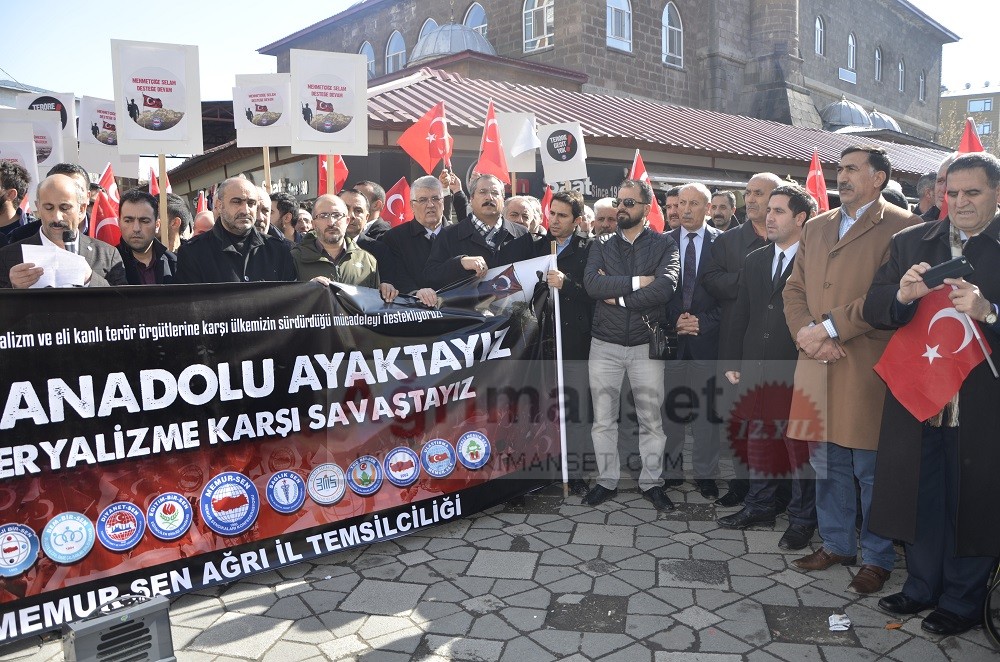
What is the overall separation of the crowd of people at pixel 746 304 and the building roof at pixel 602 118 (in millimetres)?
7932

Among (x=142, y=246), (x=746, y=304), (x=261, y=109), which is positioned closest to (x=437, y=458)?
(x=746, y=304)

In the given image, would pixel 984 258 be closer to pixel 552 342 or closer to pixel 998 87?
pixel 552 342

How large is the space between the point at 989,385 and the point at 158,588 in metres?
4.12

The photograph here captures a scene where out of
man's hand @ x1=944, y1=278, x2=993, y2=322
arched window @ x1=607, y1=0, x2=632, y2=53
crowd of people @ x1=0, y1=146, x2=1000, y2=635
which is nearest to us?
man's hand @ x1=944, y1=278, x2=993, y2=322

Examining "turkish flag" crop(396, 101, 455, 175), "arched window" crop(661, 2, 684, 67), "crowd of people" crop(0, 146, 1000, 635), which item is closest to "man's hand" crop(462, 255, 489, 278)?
"crowd of people" crop(0, 146, 1000, 635)

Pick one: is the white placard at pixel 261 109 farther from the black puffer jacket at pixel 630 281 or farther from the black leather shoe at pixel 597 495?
the black leather shoe at pixel 597 495

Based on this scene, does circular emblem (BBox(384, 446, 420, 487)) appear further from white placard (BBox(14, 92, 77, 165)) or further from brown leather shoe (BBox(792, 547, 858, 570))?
white placard (BBox(14, 92, 77, 165))

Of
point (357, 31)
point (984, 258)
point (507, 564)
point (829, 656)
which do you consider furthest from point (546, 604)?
point (357, 31)

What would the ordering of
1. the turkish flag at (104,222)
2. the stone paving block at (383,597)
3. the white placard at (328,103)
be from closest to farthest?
the stone paving block at (383,597) → the white placard at (328,103) → the turkish flag at (104,222)

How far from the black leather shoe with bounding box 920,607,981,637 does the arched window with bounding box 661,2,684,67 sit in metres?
25.8

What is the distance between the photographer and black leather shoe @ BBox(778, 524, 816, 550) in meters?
4.57

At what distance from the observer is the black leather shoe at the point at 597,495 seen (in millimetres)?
5391

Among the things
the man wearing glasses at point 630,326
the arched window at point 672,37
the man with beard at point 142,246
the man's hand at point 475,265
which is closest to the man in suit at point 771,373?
the man wearing glasses at point 630,326

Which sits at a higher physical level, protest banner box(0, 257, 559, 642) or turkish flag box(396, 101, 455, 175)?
turkish flag box(396, 101, 455, 175)
